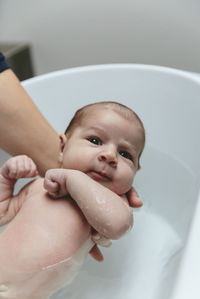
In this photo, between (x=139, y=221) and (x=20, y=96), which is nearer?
(x=20, y=96)

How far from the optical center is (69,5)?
1.52 meters

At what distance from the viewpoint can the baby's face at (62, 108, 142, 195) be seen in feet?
2.47

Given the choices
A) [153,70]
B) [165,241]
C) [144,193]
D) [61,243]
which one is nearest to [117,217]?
[61,243]

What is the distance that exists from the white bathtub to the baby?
0.17m

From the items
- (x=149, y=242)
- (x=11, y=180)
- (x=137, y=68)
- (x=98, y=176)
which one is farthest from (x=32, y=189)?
(x=137, y=68)

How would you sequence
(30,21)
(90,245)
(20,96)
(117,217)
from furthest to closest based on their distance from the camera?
1. (30,21)
2. (20,96)
3. (90,245)
4. (117,217)

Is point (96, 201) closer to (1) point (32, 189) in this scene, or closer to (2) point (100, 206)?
(2) point (100, 206)

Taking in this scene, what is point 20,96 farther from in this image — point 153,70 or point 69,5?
point 69,5

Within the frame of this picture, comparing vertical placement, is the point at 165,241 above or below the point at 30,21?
below

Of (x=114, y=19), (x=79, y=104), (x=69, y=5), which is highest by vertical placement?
(x=69, y=5)

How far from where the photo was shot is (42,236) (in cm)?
72

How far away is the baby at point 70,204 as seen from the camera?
695 millimetres

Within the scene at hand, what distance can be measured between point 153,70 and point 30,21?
721mm

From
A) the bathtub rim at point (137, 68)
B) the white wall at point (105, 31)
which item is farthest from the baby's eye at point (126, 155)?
the white wall at point (105, 31)
